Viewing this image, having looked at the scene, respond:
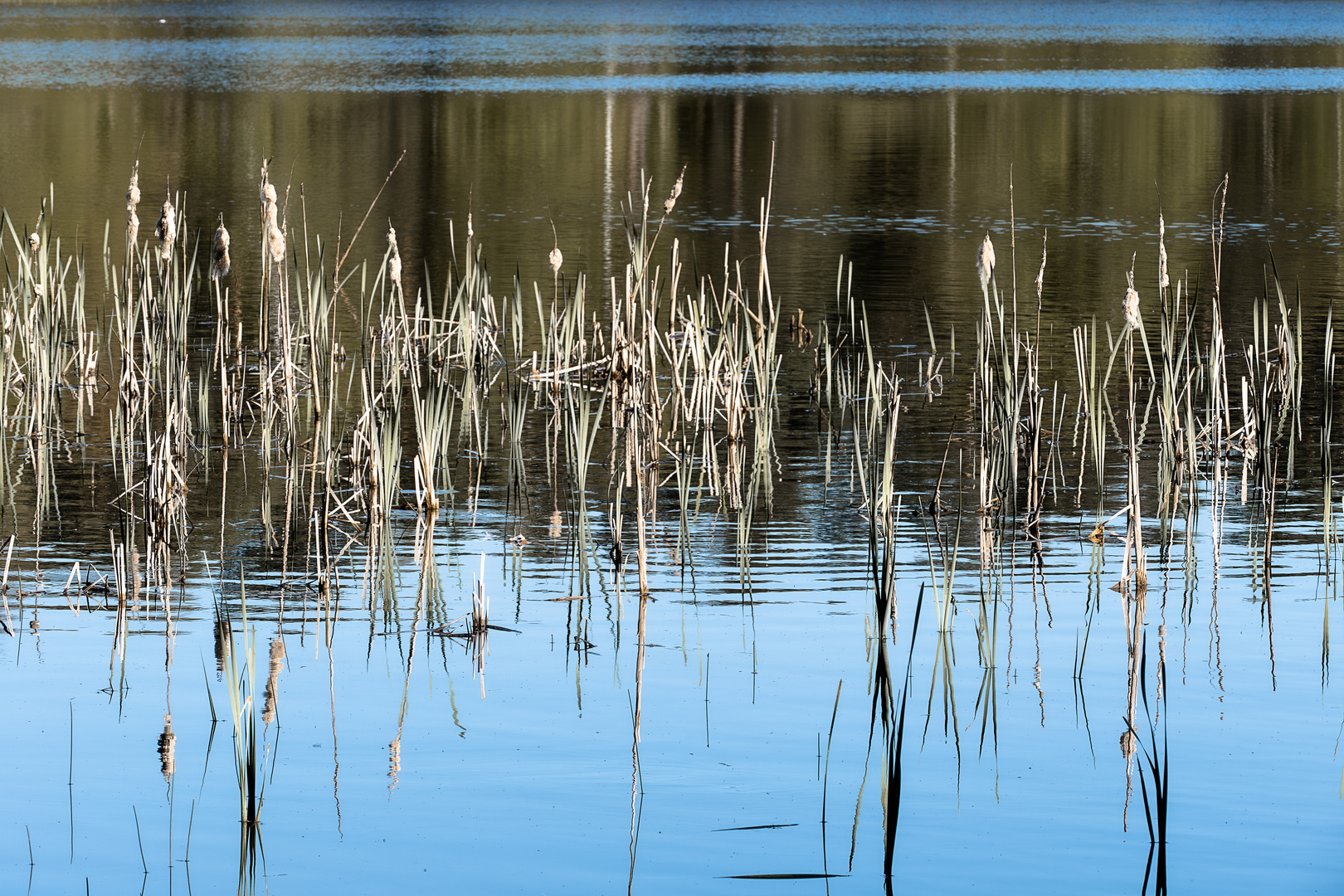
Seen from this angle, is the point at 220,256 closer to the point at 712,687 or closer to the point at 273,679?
the point at 273,679

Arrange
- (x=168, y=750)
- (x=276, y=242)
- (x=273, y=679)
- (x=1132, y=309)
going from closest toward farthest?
(x=168, y=750) → (x=273, y=679) → (x=1132, y=309) → (x=276, y=242)

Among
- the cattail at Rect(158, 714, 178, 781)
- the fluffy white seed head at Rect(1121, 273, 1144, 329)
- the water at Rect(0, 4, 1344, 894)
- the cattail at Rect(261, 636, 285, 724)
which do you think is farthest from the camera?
the fluffy white seed head at Rect(1121, 273, 1144, 329)

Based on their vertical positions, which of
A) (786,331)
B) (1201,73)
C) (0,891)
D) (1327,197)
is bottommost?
(0,891)

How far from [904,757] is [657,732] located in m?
0.75

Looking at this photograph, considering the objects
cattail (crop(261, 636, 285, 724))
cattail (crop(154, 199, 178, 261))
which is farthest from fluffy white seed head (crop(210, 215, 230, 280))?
cattail (crop(261, 636, 285, 724))

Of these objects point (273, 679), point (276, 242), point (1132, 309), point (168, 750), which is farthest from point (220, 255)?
point (1132, 309)

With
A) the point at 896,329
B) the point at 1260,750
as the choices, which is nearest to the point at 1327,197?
the point at 896,329

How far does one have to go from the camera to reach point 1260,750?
525cm

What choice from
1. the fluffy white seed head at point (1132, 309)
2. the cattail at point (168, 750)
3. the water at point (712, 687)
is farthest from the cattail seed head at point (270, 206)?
the fluffy white seed head at point (1132, 309)

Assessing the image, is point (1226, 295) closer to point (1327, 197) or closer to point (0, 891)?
point (1327, 197)

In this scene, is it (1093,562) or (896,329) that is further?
(896,329)

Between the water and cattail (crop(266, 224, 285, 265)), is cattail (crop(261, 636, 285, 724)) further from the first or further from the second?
cattail (crop(266, 224, 285, 265))

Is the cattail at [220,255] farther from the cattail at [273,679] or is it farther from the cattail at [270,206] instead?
the cattail at [273,679]

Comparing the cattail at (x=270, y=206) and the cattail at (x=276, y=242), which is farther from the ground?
A: the cattail at (x=270, y=206)
